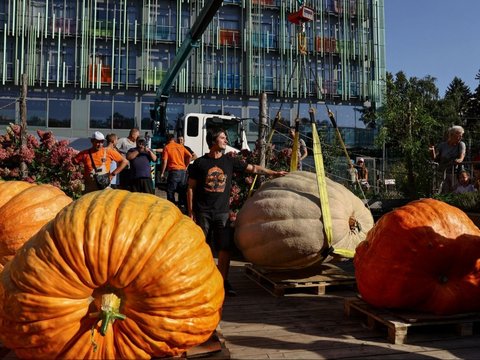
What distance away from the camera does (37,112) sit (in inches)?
986

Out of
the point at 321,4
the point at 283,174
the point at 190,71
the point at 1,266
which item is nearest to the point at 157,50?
the point at 190,71

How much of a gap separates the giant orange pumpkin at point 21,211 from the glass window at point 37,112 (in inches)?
944

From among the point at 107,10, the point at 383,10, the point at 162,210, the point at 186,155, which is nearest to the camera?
the point at 162,210

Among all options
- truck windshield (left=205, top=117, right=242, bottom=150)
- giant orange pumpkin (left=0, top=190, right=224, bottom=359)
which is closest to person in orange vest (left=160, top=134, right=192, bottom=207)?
truck windshield (left=205, top=117, right=242, bottom=150)

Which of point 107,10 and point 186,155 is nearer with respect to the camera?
point 186,155

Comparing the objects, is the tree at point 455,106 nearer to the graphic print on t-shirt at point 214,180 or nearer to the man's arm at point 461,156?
the man's arm at point 461,156

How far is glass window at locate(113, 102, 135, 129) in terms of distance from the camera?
25.9m

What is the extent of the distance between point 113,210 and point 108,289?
1.36 ft

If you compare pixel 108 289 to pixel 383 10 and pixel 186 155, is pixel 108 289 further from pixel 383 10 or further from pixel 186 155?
pixel 383 10

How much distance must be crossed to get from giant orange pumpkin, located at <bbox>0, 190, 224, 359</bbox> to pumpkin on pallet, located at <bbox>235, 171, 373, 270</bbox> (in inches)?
72.8

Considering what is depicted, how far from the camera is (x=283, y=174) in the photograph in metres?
4.96

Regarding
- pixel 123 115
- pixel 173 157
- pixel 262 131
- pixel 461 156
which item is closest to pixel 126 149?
pixel 173 157

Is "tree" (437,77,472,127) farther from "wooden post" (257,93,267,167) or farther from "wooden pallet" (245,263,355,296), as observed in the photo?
"wooden pallet" (245,263,355,296)

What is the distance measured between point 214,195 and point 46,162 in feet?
11.1
